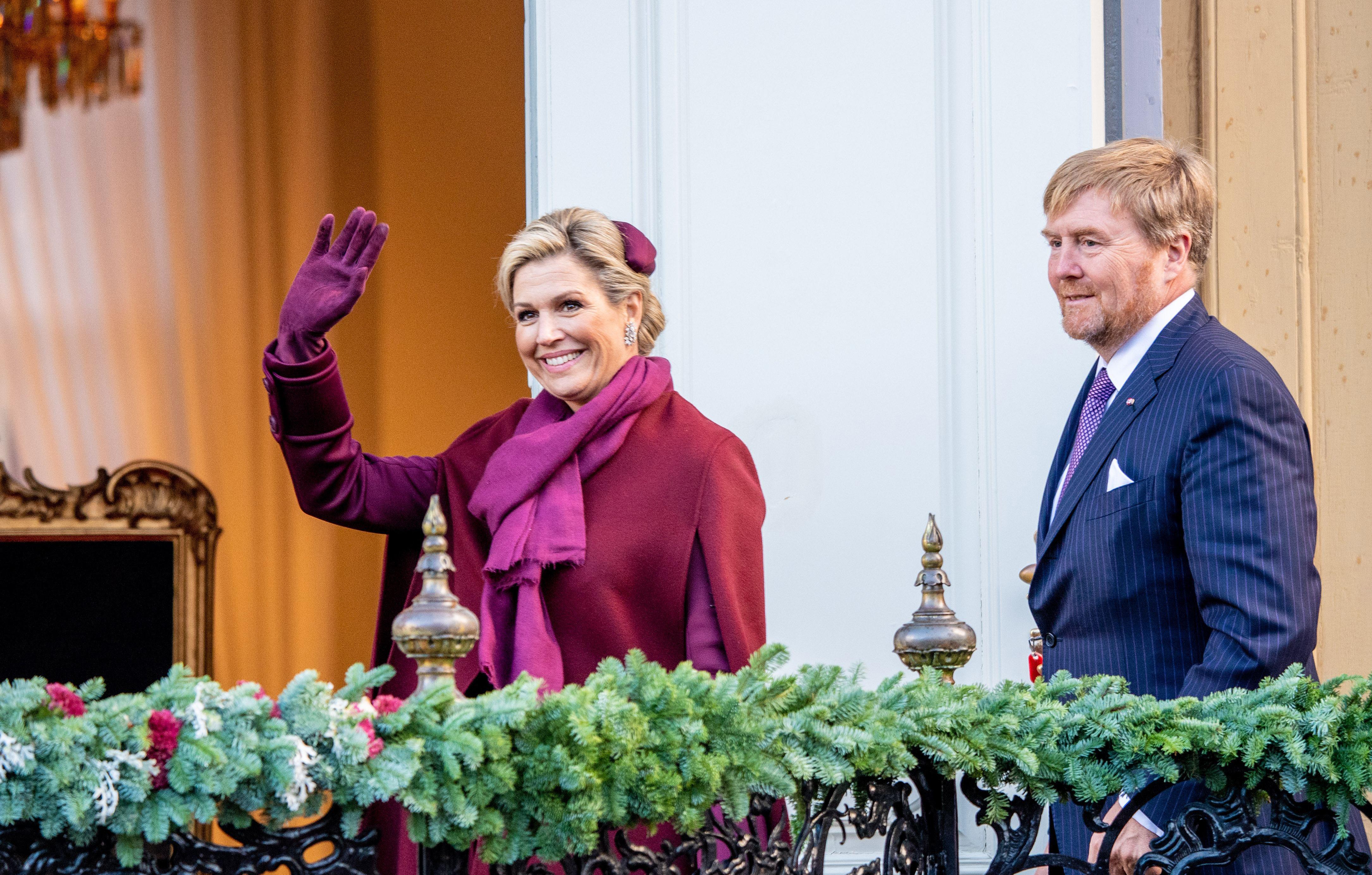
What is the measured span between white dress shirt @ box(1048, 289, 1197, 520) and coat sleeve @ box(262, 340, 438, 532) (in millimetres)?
1016

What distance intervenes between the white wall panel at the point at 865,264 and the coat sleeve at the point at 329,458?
31.8 inches

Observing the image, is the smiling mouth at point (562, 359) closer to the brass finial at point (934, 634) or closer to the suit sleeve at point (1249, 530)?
the brass finial at point (934, 634)

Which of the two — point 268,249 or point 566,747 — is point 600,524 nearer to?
point 566,747

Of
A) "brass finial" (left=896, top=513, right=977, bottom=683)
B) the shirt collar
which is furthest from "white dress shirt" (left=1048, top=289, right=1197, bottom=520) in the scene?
"brass finial" (left=896, top=513, right=977, bottom=683)

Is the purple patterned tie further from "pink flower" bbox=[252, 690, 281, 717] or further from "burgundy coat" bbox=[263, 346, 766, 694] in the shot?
"pink flower" bbox=[252, 690, 281, 717]

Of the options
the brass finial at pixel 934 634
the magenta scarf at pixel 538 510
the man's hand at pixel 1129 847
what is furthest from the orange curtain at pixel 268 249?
the man's hand at pixel 1129 847

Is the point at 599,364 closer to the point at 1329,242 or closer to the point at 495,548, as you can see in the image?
the point at 495,548

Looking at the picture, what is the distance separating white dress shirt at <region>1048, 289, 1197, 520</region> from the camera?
211cm

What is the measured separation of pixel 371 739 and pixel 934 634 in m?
0.76

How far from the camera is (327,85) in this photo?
5.48 metres

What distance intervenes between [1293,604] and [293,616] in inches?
164

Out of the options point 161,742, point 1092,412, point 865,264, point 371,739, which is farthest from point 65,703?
point 865,264

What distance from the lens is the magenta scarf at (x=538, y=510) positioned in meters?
2.08

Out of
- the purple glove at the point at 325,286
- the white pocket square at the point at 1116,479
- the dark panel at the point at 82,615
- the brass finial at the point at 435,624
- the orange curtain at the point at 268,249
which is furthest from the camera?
the orange curtain at the point at 268,249
